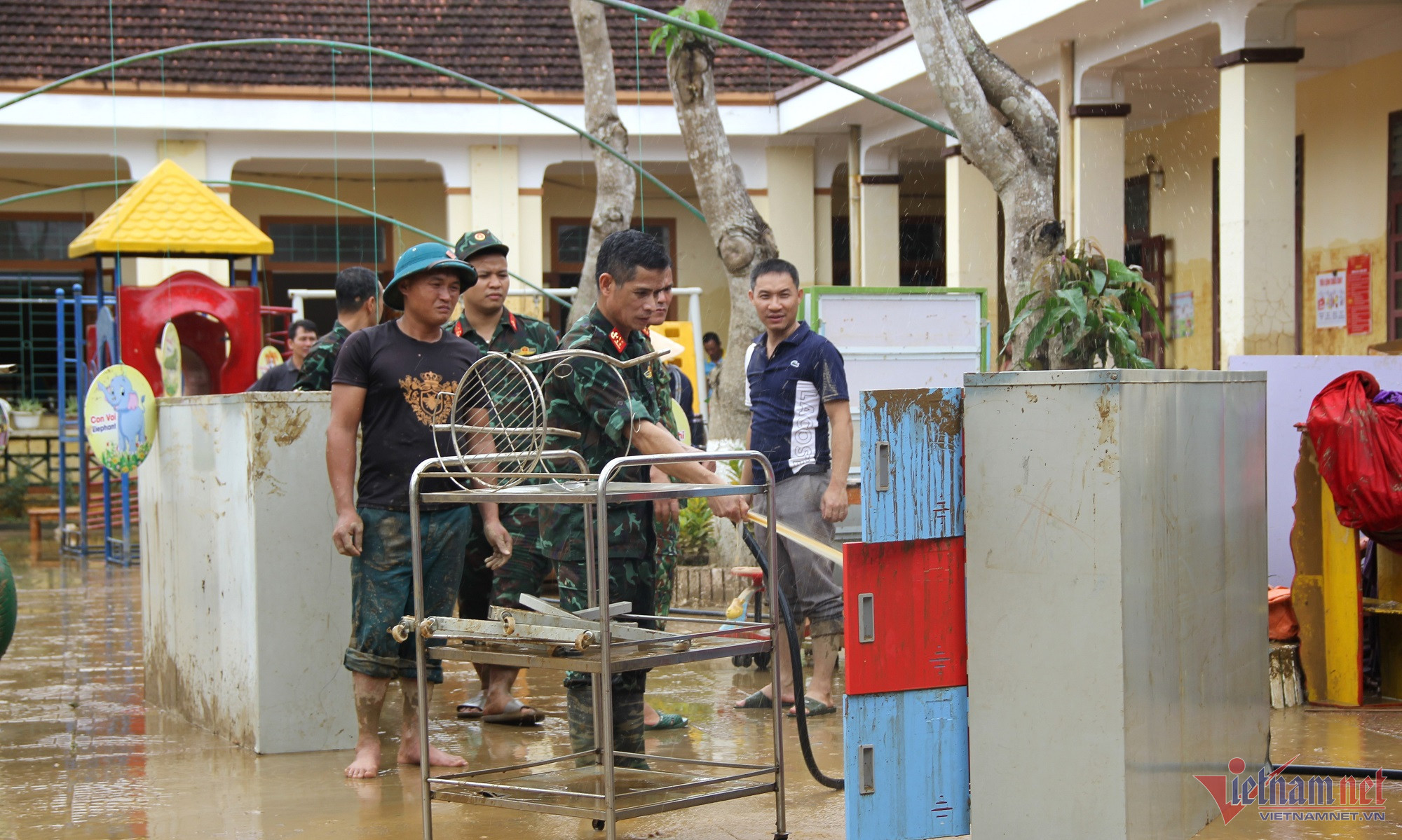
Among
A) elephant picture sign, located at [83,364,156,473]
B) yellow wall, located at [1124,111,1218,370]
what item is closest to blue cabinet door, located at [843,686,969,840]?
elephant picture sign, located at [83,364,156,473]

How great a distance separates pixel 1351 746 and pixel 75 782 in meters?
4.51

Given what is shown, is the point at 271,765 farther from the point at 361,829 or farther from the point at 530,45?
the point at 530,45

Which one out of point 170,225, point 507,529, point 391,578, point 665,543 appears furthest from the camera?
point 170,225

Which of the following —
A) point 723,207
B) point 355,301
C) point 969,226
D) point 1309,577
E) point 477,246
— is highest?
point 969,226

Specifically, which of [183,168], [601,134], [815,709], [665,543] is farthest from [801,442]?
[183,168]

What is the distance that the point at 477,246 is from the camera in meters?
5.89

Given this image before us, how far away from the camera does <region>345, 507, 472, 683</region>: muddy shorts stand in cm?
505

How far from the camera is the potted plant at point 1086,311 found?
6.21 metres

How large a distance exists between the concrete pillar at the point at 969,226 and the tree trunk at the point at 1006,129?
6.83 m

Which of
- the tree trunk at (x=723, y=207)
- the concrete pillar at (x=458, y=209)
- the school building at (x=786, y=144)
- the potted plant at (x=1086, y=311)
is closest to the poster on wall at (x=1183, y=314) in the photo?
the school building at (x=786, y=144)

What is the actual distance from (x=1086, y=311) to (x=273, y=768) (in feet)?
12.1

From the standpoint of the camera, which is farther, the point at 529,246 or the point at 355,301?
the point at 529,246

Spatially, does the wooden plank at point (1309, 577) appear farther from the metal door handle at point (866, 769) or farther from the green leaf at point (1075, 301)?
the metal door handle at point (866, 769)

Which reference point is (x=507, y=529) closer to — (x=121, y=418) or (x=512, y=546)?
(x=512, y=546)
